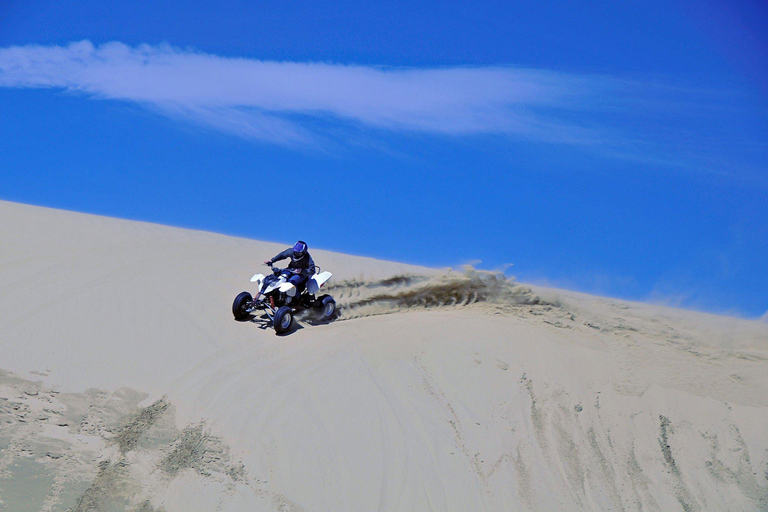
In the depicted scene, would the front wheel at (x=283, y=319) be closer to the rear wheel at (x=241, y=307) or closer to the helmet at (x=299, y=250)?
the rear wheel at (x=241, y=307)

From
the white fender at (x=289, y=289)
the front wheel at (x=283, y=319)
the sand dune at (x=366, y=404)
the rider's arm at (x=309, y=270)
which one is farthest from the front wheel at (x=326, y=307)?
the front wheel at (x=283, y=319)

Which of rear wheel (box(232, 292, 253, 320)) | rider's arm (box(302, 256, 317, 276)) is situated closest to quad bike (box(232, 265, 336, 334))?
rear wheel (box(232, 292, 253, 320))

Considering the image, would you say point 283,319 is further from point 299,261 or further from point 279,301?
point 299,261

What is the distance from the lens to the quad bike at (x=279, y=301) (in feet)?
38.5

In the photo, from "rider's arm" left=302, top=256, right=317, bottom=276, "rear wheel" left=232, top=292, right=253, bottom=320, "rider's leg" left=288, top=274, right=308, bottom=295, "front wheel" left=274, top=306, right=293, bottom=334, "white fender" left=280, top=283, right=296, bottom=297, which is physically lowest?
"front wheel" left=274, top=306, right=293, bottom=334

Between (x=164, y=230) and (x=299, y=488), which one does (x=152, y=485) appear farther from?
(x=164, y=230)

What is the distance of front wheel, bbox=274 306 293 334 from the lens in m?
11.5

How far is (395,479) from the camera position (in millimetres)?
8289

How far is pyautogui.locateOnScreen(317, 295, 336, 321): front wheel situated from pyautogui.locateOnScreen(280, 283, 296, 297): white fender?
3.07 ft

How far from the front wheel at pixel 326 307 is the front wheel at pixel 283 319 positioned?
4.73 feet

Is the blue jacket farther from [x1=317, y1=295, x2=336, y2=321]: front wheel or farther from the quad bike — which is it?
[x1=317, y1=295, x2=336, y2=321]: front wheel

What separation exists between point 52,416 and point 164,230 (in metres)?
12.1

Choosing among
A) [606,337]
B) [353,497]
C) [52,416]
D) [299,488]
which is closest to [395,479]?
[353,497]

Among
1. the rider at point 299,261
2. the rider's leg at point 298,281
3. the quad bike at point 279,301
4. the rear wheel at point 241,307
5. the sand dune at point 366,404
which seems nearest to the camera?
the sand dune at point 366,404
